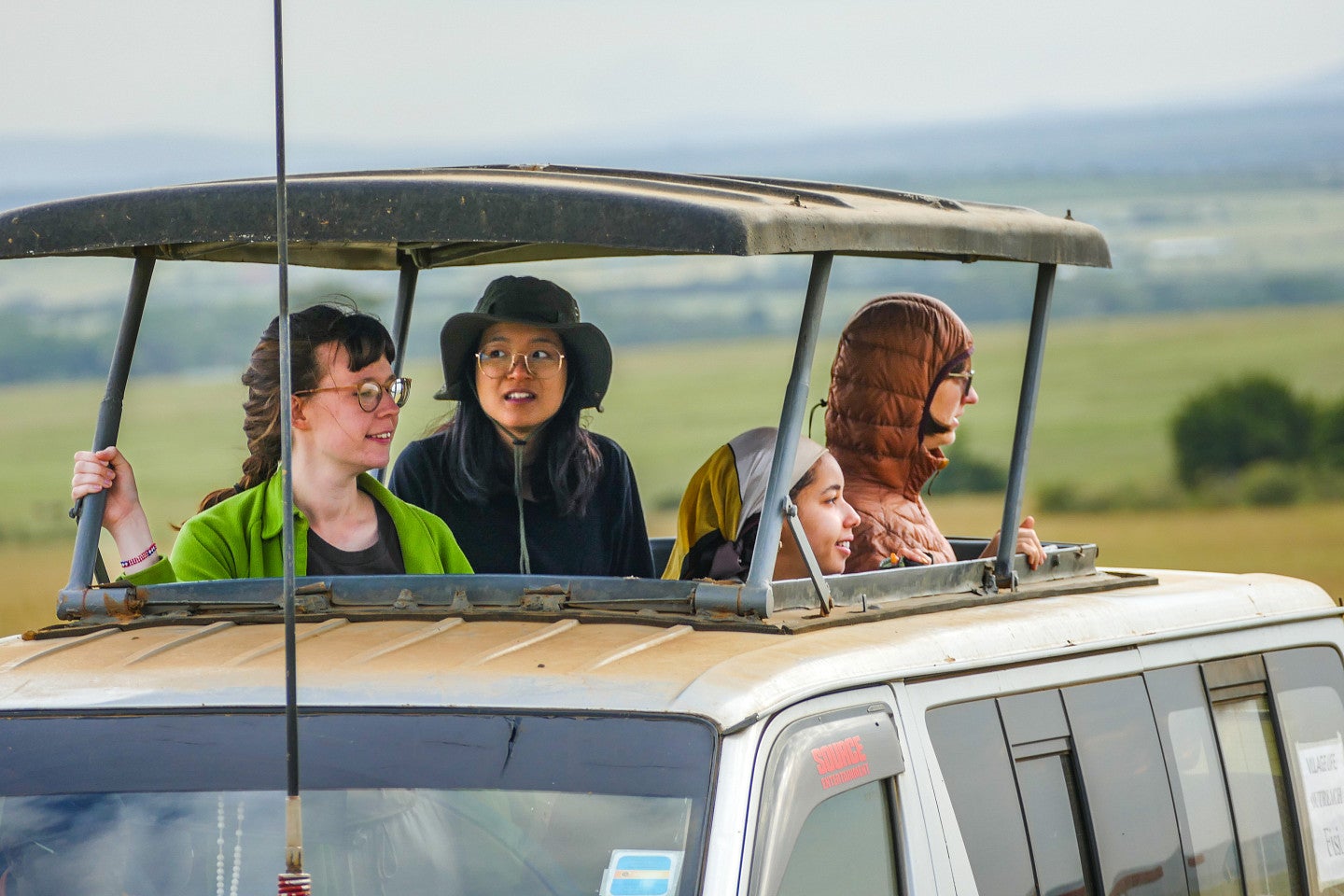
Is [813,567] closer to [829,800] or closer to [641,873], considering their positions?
[829,800]

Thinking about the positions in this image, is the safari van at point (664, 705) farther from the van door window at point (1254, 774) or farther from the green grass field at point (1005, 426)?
the green grass field at point (1005, 426)

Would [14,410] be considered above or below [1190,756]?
below

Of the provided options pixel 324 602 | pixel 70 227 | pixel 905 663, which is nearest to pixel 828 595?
pixel 905 663

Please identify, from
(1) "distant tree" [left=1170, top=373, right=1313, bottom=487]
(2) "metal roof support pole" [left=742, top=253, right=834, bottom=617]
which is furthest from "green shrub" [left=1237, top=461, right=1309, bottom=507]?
(2) "metal roof support pole" [left=742, top=253, right=834, bottom=617]

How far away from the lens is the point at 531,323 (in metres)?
5.23

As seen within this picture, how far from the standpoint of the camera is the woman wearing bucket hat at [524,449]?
527cm

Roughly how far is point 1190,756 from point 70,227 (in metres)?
2.51

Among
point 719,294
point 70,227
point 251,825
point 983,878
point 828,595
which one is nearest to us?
point 251,825

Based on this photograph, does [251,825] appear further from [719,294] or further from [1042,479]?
[719,294]

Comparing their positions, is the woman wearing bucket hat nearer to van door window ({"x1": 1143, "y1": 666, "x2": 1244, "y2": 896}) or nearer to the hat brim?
the hat brim

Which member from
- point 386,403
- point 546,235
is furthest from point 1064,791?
point 386,403

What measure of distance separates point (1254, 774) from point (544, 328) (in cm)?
201

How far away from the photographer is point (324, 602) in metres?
3.88

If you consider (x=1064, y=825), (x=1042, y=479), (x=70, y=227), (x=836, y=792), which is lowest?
(x=1042, y=479)
